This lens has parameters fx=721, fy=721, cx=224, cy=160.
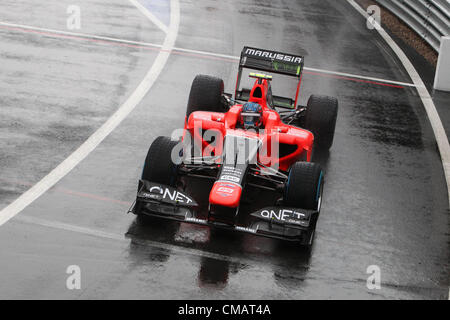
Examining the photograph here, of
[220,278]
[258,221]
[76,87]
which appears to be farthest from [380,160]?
[76,87]

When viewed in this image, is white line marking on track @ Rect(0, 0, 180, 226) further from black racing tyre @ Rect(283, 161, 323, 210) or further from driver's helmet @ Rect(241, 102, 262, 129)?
black racing tyre @ Rect(283, 161, 323, 210)

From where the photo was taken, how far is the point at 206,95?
1168cm

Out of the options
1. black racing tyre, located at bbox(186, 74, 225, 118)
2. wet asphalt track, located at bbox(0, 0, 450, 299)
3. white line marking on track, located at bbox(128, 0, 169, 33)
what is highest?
white line marking on track, located at bbox(128, 0, 169, 33)

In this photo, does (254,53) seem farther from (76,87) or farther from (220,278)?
(220,278)

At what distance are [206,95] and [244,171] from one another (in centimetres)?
Result: 295

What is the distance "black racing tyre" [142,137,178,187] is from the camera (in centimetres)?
909

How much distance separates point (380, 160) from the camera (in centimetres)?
1202

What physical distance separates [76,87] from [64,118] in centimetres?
163

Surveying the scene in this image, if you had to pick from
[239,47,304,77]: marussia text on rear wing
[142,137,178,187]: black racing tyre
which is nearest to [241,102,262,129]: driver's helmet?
[142,137,178,187]: black racing tyre

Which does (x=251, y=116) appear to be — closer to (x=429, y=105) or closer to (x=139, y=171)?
(x=139, y=171)

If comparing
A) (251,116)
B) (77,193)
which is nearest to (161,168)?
(77,193)

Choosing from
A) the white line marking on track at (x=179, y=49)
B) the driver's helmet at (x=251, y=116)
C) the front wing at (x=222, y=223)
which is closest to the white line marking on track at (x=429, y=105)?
the white line marking on track at (x=179, y=49)

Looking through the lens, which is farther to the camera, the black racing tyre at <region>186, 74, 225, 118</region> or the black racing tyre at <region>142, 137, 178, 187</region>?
the black racing tyre at <region>186, 74, 225, 118</region>

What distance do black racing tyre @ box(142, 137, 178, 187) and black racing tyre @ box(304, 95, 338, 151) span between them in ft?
10.5
